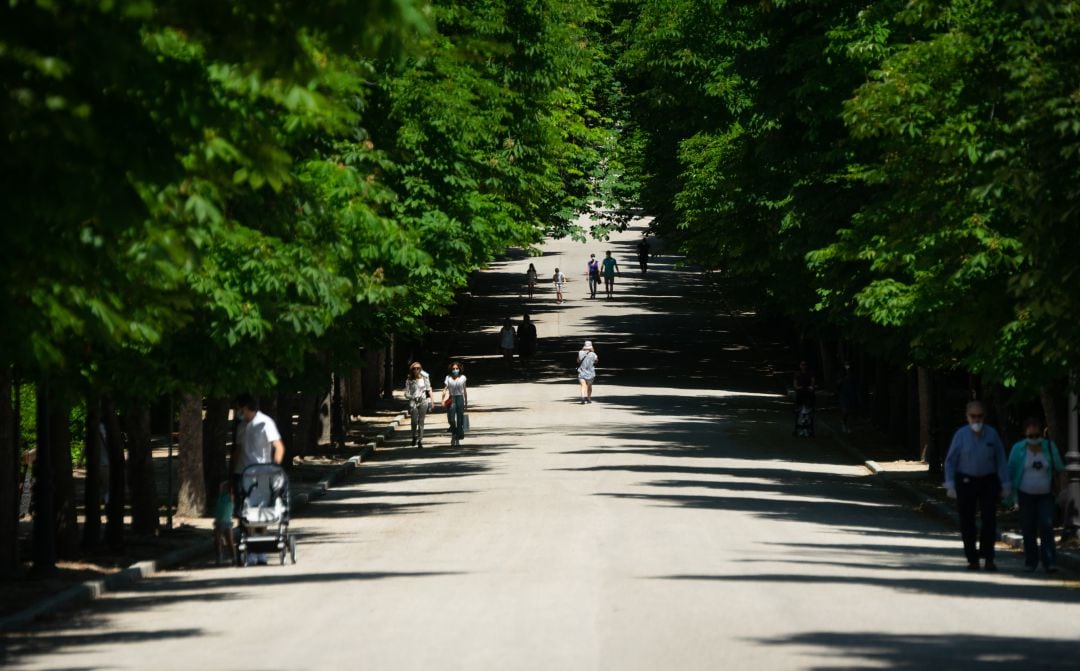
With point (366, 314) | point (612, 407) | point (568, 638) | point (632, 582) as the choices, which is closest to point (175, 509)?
point (366, 314)

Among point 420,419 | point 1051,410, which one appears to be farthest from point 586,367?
point 1051,410

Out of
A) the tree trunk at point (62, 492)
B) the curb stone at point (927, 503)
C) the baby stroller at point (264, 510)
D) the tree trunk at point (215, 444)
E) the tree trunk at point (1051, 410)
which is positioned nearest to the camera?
the baby stroller at point (264, 510)

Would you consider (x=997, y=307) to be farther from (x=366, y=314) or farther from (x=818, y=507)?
(x=366, y=314)

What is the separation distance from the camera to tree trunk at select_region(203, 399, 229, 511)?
2725cm

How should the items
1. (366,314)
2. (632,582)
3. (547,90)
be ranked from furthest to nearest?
(547,90), (366,314), (632,582)

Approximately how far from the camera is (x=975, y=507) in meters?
18.8

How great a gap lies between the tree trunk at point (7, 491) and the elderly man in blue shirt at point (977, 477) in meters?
9.34

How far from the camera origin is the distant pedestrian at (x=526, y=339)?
61.6m

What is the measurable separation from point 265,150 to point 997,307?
43.8ft

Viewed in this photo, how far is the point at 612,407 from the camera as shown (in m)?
49.7

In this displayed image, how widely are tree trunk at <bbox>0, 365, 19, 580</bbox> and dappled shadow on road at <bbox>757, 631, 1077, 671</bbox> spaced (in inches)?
356

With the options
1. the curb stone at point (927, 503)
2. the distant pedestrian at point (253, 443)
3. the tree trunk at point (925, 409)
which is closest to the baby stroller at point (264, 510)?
the distant pedestrian at point (253, 443)

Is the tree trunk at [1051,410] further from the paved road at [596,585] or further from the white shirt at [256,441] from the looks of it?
the white shirt at [256,441]

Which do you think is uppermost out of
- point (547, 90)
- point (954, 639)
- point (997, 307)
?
point (547, 90)
